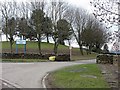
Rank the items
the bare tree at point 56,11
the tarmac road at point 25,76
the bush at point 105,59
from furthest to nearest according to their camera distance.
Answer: the bare tree at point 56,11, the bush at point 105,59, the tarmac road at point 25,76

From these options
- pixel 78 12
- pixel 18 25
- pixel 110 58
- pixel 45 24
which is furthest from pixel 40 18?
pixel 110 58

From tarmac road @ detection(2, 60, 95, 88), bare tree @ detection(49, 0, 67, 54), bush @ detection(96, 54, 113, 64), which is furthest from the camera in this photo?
bare tree @ detection(49, 0, 67, 54)

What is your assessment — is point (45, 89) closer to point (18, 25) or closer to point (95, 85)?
point (95, 85)

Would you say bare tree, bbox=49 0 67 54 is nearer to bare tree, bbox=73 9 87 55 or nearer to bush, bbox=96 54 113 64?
bare tree, bbox=73 9 87 55

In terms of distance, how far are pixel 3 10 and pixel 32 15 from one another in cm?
639

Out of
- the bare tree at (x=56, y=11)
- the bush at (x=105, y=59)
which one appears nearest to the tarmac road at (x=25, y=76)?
the bush at (x=105, y=59)

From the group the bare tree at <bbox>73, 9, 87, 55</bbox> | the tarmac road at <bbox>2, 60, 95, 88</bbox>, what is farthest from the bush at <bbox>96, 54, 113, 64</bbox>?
the bare tree at <bbox>73, 9, 87, 55</bbox>

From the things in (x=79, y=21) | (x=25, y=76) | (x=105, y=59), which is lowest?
(x=25, y=76)

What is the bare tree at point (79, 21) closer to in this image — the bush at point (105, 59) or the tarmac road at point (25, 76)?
the bush at point (105, 59)

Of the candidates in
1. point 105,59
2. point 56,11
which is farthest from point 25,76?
point 56,11

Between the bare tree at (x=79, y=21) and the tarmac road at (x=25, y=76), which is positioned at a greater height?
the bare tree at (x=79, y=21)

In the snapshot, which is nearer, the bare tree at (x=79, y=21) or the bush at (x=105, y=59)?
the bush at (x=105, y=59)

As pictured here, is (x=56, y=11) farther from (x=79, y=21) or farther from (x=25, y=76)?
(x=25, y=76)

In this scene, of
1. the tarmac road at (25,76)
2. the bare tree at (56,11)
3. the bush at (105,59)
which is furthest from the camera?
the bare tree at (56,11)
